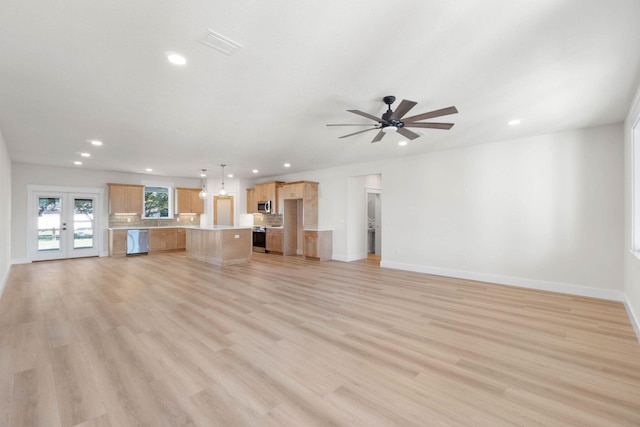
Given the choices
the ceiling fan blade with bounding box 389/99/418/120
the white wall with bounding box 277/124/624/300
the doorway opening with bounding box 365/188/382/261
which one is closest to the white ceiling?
the ceiling fan blade with bounding box 389/99/418/120

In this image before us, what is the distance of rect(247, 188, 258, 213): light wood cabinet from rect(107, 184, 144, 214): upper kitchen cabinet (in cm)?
358

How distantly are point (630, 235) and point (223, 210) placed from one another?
35.6 ft

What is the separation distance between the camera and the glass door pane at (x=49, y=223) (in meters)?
8.14

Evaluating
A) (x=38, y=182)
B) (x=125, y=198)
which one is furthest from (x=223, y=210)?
(x=38, y=182)

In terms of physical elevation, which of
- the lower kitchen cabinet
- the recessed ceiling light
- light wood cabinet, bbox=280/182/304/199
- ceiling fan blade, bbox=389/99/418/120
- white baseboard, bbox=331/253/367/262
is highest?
the recessed ceiling light

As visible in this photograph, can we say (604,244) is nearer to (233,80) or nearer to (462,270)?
(462,270)

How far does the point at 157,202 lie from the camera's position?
34.2 ft

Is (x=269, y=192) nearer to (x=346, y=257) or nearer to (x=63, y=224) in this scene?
(x=346, y=257)

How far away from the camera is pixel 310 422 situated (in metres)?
1.82

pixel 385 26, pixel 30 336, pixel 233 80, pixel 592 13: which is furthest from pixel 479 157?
pixel 30 336

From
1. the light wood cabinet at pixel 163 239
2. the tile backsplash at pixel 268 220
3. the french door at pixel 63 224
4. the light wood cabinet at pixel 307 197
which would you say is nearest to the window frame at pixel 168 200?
the light wood cabinet at pixel 163 239

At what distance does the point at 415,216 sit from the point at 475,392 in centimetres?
485

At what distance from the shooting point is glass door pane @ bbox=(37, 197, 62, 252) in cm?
814

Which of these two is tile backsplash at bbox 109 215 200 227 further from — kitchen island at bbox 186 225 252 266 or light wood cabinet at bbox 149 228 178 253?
kitchen island at bbox 186 225 252 266
